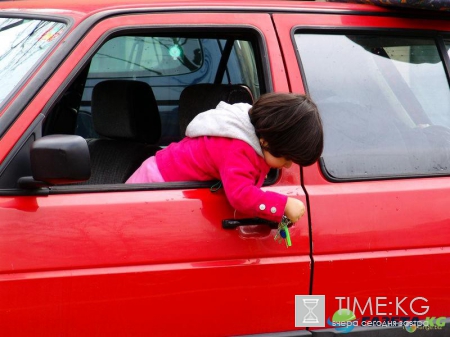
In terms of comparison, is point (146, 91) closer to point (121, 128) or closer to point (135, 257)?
point (121, 128)

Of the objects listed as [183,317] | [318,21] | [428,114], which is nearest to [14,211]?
[183,317]

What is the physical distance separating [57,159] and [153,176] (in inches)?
22.8

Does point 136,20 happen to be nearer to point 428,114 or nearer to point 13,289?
point 13,289

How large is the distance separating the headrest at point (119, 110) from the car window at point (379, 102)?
0.79 meters

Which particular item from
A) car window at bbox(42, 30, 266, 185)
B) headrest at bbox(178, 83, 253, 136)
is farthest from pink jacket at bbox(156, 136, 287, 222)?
headrest at bbox(178, 83, 253, 136)

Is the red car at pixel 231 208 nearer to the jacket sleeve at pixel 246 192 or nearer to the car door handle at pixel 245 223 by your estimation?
the car door handle at pixel 245 223

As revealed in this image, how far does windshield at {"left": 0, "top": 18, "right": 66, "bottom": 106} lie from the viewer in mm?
2695

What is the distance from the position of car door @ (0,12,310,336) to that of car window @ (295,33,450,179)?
0.76ft

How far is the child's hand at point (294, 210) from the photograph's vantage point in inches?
105

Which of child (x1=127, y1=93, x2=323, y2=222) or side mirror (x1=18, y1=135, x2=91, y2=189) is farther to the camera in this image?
child (x1=127, y1=93, x2=323, y2=222)

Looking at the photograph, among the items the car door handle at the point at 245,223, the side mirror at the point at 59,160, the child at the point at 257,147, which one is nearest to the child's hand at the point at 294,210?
the child at the point at 257,147

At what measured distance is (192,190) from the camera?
2783 mm

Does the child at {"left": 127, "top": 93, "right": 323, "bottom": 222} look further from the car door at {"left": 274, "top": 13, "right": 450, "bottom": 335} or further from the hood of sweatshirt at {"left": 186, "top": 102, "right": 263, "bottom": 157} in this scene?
the car door at {"left": 274, "top": 13, "right": 450, "bottom": 335}

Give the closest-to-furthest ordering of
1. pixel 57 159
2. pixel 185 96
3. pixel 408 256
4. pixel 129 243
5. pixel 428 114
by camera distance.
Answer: pixel 57 159 → pixel 129 243 → pixel 408 256 → pixel 428 114 → pixel 185 96
